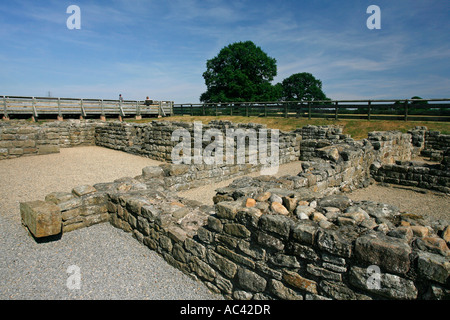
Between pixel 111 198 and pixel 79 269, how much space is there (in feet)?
6.08

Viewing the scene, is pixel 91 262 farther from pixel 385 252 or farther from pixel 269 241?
pixel 385 252

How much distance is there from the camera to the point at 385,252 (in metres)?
2.33

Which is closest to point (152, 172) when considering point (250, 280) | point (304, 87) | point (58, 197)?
point (58, 197)

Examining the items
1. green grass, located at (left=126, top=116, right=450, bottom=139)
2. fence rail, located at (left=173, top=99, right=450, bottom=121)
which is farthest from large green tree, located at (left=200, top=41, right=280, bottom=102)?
green grass, located at (left=126, top=116, right=450, bottom=139)

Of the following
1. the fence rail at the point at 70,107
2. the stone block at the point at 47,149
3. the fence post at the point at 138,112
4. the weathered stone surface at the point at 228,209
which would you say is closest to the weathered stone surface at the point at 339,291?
the weathered stone surface at the point at 228,209

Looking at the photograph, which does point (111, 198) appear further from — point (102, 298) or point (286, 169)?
point (286, 169)

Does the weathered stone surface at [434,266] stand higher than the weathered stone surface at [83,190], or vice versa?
the weathered stone surface at [434,266]

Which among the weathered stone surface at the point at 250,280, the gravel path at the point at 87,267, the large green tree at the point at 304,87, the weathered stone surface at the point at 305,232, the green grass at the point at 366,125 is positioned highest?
Result: the large green tree at the point at 304,87

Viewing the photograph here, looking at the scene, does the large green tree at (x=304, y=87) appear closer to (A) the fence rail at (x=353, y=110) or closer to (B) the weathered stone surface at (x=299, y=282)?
(A) the fence rail at (x=353, y=110)

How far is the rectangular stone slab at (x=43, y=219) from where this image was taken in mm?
4730

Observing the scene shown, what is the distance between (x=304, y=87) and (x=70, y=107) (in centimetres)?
3961

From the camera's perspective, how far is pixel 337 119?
64.6 feet

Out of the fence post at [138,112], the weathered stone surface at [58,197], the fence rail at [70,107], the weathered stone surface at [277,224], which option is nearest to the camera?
the weathered stone surface at [277,224]

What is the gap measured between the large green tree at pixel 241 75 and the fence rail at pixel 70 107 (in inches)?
468
